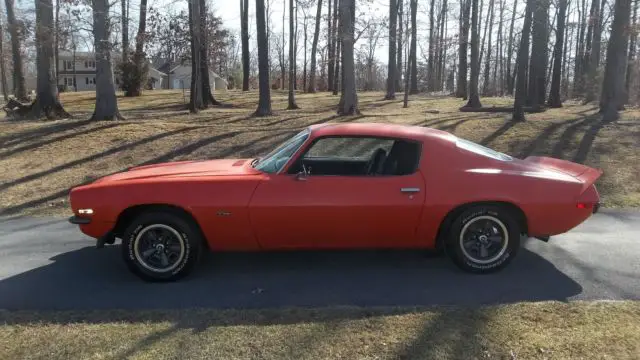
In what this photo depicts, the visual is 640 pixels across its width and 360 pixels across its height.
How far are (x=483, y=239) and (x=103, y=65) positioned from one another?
12.0m

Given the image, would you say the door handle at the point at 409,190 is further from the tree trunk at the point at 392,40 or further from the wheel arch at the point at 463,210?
the tree trunk at the point at 392,40

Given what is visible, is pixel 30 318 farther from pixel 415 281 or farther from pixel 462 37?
pixel 462 37

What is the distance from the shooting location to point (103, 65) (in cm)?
1359

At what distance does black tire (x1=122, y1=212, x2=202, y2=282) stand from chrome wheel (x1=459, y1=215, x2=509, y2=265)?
2.36m

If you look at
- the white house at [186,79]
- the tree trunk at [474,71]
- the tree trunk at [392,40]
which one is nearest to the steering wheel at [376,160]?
the tree trunk at [392,40]

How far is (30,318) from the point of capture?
3.79m

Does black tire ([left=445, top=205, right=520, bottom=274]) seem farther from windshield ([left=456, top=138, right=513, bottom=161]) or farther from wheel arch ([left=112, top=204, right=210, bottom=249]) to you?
wheel arch ([left=112, top=204, right=210, bottom=249])

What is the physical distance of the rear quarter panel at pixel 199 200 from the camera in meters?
4.43

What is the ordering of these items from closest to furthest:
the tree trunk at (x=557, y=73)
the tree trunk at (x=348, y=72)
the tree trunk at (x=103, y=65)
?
the tree trunk at (x=103, y=65), the tree trunk at (x=348, y=72), the tree trunk at (x=557, y=73)

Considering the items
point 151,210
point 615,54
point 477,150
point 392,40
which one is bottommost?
point 151,210

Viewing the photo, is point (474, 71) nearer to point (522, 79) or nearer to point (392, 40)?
point (392, 40)

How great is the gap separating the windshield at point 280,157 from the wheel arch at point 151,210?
0.76m

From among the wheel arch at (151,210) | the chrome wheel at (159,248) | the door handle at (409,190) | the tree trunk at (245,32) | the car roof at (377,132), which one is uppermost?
the tree trunk at (245,32)

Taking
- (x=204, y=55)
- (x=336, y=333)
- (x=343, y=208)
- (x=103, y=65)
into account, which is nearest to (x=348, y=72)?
(x=103, y=65)
